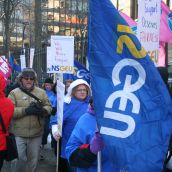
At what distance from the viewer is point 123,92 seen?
2912 mm

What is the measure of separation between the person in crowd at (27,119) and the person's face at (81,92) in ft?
3.28

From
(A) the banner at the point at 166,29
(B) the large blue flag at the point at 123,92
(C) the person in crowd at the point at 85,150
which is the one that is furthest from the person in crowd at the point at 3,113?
(A) the banner at the point at 166,29

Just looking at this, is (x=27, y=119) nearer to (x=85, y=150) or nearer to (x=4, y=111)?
(x=4, y=111)

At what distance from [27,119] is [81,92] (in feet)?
3.98

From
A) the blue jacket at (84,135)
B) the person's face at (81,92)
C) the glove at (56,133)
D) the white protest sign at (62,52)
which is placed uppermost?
the white protest sign at (62,52)

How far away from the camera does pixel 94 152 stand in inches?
128

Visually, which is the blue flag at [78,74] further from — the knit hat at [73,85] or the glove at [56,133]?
the knit hat at [73,85]

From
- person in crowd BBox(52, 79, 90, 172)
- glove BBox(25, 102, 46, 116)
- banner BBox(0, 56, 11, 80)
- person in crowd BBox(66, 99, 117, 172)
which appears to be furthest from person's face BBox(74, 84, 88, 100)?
banner BBox(0, 56, 11, 80)

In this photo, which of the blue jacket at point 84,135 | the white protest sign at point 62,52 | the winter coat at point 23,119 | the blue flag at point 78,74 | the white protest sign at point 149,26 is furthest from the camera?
the blue flag at point 78,74

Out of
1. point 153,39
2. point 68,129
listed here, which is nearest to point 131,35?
point 153,39

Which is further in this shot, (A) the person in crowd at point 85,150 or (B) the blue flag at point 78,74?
(B) the blue flag at point 78,74

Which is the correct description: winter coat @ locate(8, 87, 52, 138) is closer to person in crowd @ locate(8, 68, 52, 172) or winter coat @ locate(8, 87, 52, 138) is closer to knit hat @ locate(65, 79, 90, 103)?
person in crowd @ locate(8, 68, 52, 172)

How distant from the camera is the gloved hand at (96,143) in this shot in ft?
10.2

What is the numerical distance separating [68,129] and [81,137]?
222 centimetres
